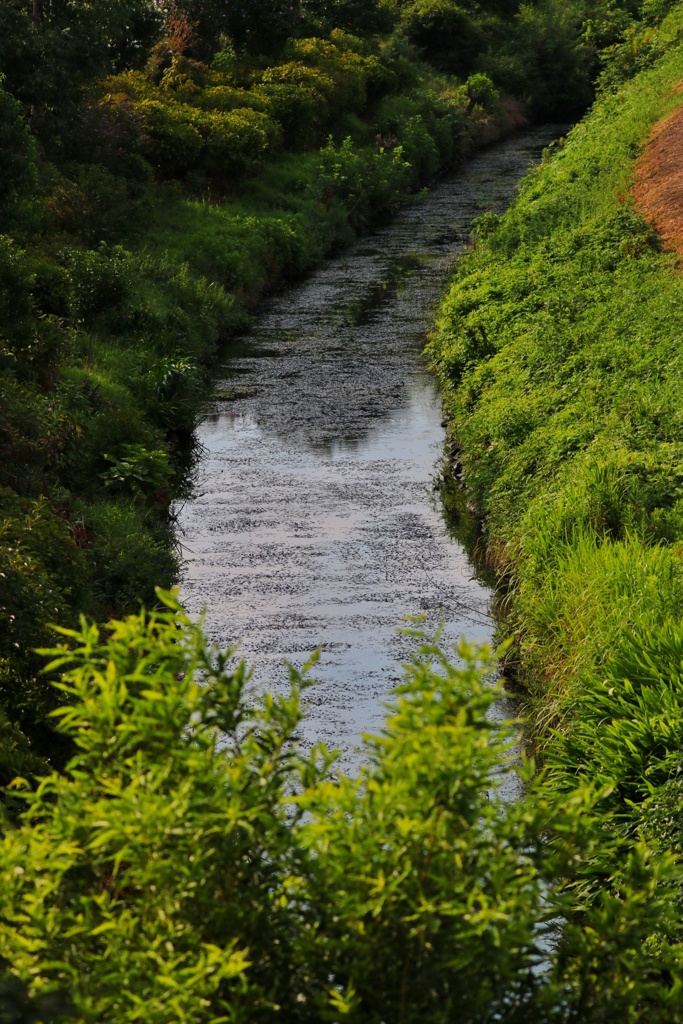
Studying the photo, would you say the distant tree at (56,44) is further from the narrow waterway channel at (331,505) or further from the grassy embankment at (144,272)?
the narrow waterway channel at (331,505)

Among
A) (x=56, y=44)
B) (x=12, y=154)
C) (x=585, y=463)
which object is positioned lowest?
(x=585, y=463)

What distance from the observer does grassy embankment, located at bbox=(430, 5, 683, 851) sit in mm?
8641

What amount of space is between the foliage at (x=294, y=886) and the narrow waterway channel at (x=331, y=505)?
6.05 metres

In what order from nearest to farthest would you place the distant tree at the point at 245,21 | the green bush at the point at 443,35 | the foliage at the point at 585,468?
the foliage at the point at 585,468, the distant tree at the point at 245,21, the green bush at the point at 443,35

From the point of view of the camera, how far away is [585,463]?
1254 centimetres

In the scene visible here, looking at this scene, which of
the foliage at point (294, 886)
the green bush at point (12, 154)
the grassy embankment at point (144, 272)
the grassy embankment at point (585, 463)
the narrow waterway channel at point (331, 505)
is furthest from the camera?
the green bush at point (12, 154)

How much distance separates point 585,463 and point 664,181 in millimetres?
11691

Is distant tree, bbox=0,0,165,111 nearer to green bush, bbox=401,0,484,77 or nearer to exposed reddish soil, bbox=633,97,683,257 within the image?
exposed reddish soil, bbox=633,97,683,257

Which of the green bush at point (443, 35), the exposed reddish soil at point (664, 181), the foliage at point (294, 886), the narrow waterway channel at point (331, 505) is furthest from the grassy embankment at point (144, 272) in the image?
the green bush at point (443, 35)

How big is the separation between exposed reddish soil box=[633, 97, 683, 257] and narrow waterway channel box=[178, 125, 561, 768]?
163 inches

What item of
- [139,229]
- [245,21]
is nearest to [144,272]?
[139,229]

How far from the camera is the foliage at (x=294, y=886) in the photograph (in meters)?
4.00

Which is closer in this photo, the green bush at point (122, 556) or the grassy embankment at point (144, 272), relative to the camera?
the grassy embankment at point (144, 272)

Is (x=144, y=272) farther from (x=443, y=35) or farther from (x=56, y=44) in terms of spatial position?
(x=443, y=35)
